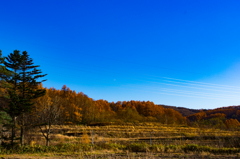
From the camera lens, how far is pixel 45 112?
20000mm

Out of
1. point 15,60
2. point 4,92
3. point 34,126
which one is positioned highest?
point 15,60

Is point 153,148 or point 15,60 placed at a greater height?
point 15,60

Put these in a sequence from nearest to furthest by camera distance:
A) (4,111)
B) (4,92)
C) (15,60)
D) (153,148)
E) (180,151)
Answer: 1. (180,151)
2. (153,148)
3. (4,111)
4. (4,92)
5. (15,60)

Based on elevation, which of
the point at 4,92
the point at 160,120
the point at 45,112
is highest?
the point at 4,92

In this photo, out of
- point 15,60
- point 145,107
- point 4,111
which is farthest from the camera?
point 145,107

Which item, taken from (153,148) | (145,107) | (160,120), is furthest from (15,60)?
(145,107)

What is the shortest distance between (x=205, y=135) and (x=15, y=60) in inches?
1108

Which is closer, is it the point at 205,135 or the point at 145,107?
the point at 205,135

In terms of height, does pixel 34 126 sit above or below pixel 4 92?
below

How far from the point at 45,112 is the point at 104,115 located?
46931 mm

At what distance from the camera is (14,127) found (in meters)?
20.1

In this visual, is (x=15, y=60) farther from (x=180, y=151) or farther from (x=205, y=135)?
(x=205, y=135)

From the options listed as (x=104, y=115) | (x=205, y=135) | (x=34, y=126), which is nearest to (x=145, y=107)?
(x=104, y=115)

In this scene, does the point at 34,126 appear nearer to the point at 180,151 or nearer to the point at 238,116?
the point at 180,151
